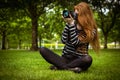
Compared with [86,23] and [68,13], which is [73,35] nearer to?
[86,23]

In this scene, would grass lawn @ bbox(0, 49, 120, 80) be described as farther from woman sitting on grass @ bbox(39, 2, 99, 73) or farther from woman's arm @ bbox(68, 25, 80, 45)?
woman's arm @ bbox(68, 25, 80, 45)

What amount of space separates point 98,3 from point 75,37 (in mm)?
32415

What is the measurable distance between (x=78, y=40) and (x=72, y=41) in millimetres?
170

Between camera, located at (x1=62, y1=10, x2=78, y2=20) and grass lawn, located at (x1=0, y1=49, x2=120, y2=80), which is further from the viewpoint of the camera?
camera, located at (x1=62, y1=10, x2=78, y2=20)

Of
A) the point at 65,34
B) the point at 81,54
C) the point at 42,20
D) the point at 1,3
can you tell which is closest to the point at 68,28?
the point at 65,34

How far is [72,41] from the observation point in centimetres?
960

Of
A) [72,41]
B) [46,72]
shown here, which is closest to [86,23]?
[72,41]

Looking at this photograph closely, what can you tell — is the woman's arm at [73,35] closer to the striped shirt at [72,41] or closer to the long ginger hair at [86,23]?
the striped shirt at [72,41]

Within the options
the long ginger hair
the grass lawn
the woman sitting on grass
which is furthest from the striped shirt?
the grass lawn

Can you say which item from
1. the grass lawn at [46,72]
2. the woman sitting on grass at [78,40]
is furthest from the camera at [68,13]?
the grass lawn at [46,72]

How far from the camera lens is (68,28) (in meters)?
9.61

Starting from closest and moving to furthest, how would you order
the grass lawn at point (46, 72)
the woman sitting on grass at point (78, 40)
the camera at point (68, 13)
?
the grass lawn at point (46, 72) < the camera at point (68, 13) < the woman sitting on grass at point (78, 40)

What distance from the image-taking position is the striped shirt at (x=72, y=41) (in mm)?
9547

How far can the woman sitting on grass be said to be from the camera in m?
9.62
